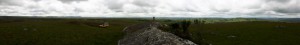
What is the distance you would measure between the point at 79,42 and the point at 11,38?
10.7 meters

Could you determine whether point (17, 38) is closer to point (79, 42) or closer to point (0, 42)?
point (0, 42)

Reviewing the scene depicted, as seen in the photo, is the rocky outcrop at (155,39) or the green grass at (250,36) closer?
the rocky outcrop at (155,39)

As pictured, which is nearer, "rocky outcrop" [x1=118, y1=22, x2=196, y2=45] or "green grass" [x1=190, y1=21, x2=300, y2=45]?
"rocky outcrop" [x1=118, y1=22, x2=196, y2=45]

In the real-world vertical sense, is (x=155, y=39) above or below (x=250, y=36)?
above

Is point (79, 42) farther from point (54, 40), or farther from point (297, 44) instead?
point (297, 44)

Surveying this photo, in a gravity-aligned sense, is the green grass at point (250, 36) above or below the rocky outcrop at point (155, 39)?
below

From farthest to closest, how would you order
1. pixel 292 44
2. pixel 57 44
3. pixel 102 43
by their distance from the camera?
1. pixel 292 44
2. pixel 102 43
3. pixel 57 44

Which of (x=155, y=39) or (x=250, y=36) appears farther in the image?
(x=250, y=36)

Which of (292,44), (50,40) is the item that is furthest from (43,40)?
(292,44)

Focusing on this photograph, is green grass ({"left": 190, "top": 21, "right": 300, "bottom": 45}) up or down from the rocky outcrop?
down

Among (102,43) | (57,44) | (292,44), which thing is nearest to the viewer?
(57,44)

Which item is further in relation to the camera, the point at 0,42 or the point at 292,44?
the point at 292,44

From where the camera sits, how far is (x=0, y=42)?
38.7 meters

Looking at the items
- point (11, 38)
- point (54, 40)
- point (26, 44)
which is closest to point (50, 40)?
point (54, 40)
